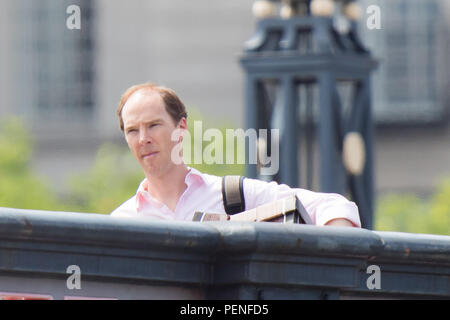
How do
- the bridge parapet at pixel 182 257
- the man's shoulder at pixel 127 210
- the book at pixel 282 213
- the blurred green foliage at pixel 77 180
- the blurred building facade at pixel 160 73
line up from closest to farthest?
the bridge parapet at pixel 182 257 < the book at pixel 282 213 < the man's shoulder at pixel 127 210 < the blurred green foliage at pixel 77 180 < the blurred building facade at pixel 160 73

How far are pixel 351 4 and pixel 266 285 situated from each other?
7.39 meters

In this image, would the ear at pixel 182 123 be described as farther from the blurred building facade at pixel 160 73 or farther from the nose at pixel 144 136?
the blurred building facade at pixel 160 73

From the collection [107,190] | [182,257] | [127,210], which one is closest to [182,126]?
[127,210]

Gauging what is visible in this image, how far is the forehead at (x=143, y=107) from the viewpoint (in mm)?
4406

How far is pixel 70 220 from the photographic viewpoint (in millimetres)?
3240

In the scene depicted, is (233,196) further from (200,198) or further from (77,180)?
(77,180)

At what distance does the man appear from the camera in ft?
14.4

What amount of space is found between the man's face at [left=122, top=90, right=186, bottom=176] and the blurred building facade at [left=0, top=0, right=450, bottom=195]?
24225 millimetres

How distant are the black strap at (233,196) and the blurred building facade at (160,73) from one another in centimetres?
2425

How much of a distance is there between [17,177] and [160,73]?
31.8ft

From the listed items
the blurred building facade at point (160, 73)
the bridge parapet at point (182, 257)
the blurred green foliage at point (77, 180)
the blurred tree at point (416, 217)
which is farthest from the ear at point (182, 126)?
the blurred building facade at point (160, 73)
